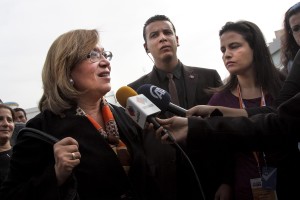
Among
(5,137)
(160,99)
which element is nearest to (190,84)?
(160,99)

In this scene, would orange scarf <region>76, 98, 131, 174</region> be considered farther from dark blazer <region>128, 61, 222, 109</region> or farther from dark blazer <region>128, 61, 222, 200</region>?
dark blazer <region>128, 61, 222, 109</region>

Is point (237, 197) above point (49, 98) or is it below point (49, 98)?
below

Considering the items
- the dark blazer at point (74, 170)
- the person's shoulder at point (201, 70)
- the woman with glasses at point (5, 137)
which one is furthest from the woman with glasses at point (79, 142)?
the woman with glasses at point (5, 137)

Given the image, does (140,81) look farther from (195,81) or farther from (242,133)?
(242,133)

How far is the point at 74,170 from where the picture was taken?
177 cm

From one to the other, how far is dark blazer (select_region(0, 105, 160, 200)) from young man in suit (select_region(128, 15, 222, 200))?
379mm

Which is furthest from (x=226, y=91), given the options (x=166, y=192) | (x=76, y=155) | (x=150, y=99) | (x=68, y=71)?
(x=76, y=155)

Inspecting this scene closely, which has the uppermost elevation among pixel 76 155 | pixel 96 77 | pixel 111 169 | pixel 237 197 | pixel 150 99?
pixel 96 77

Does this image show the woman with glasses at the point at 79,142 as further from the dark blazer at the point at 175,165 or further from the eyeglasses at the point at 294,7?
the eyeglasses at the point at 294,7

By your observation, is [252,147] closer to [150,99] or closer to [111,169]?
[150,99]

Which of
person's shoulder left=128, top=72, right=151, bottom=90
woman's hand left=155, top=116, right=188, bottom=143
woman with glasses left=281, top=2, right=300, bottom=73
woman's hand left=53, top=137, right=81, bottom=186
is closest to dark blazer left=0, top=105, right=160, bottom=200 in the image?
woman's hand left=53, top=137, right=81, bottom=186

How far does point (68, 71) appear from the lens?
2.07 m

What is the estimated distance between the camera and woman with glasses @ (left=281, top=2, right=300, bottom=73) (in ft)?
9.52

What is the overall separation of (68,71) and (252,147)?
3.79ft
